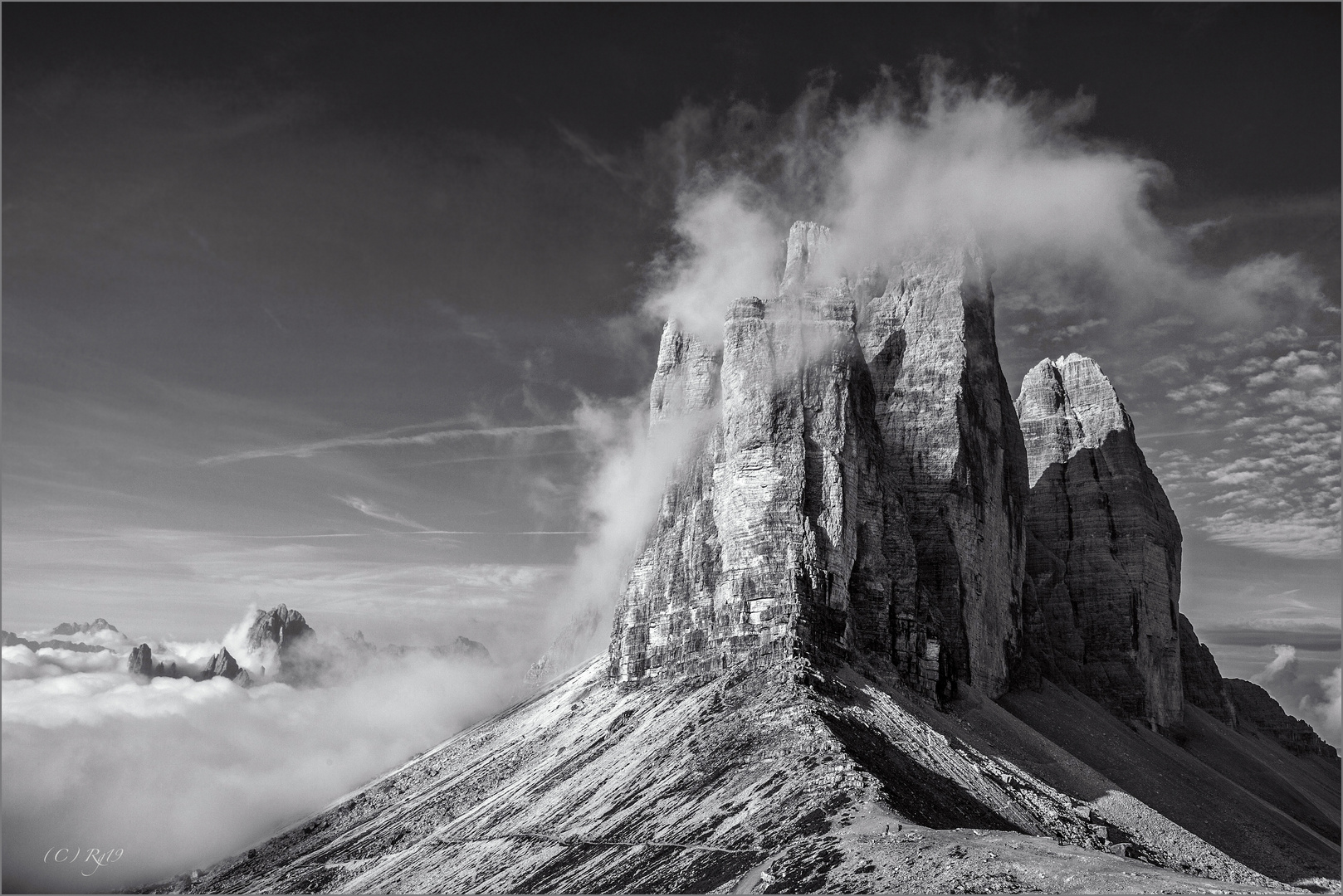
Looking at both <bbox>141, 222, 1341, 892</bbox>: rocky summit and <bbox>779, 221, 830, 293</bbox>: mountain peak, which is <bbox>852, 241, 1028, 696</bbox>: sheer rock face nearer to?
<bbox>141, 222, 1341, 892</bbox>: rocky summit

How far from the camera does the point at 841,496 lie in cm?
14538

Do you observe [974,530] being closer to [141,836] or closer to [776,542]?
[776,542]

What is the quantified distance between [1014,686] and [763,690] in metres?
69.7

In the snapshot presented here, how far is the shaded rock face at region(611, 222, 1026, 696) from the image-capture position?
462ft

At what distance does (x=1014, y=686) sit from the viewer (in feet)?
575

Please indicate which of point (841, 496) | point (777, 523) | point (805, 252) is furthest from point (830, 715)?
point (805, 252)

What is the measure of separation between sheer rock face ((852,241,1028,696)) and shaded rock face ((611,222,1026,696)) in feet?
1.05

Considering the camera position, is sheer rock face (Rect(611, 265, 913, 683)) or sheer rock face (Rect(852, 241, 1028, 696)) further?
sheer rock face (Rect(852, 241, 1028, 696))

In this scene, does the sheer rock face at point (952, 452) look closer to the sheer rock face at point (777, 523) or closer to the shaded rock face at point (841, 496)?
the shaded rock face at point (841, 496)

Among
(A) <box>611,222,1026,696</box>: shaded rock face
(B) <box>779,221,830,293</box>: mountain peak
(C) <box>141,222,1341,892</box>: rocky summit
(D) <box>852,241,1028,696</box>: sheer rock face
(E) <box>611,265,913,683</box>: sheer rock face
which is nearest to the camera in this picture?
(C) <box>141,222,1341,892</box>: rocky summit

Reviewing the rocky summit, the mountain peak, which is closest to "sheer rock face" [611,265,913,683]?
the rocky summit

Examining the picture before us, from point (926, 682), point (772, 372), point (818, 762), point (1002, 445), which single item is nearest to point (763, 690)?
point (818, 762)

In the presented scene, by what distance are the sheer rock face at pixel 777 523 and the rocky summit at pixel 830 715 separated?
41 cm

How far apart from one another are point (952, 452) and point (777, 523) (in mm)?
48182
